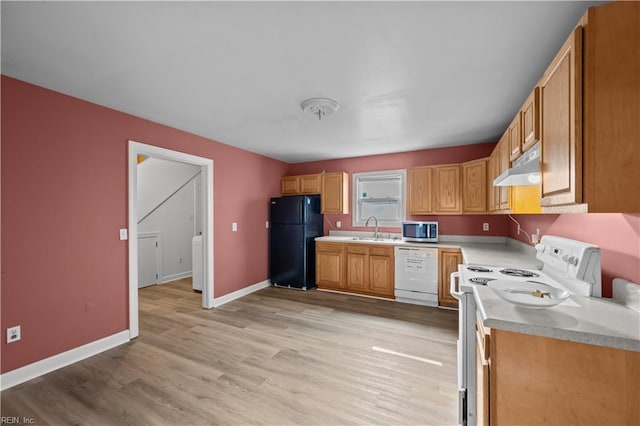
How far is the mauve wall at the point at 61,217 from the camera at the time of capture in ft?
6.68

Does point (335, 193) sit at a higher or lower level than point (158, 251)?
higher

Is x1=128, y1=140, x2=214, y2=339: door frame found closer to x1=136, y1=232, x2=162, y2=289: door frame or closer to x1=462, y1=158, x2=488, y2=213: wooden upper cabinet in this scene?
x1=136, y1=232, x2=162, y2=289: door frame

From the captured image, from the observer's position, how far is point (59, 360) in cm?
227

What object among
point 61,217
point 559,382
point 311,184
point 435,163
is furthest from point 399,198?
point 61,217

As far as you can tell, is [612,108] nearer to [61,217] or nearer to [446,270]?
[446,270]

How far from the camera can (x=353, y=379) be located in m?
2.10

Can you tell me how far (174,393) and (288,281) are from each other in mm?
2766

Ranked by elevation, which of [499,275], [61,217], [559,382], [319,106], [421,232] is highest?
[319,106]

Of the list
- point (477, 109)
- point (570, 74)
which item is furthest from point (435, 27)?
point (477, 109)

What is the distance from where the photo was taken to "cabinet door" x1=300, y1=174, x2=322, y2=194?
192 inches

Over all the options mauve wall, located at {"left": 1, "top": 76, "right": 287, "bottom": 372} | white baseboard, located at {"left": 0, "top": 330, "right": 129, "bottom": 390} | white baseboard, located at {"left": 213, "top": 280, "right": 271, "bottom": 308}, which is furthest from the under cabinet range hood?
white baseboard, located at {"left": 0, "top": 330, "right": 129, "bottom": 390}

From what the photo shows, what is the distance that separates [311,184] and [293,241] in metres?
1.16

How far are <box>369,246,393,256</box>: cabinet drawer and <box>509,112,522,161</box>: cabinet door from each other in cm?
217

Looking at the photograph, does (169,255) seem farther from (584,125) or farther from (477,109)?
(584,125)
